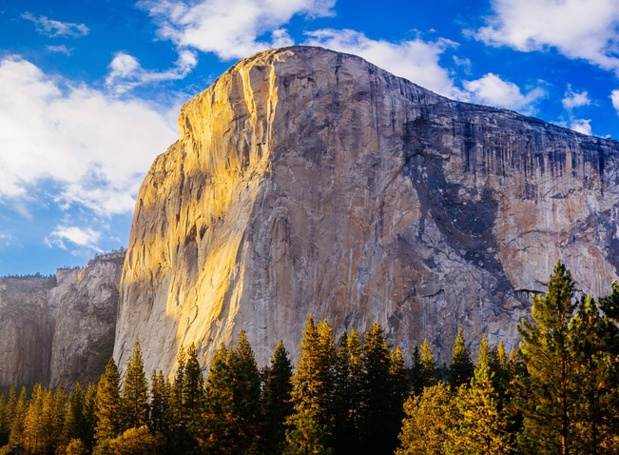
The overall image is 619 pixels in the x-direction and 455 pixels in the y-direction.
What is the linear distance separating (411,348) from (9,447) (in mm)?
37111

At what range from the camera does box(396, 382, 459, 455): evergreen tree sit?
3606 cm

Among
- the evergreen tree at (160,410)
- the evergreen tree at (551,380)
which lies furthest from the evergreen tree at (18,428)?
the evergreen tree at (551,380)

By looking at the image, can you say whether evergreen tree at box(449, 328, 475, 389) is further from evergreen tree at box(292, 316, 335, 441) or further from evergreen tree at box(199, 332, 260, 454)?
evergreen tree at box(199, 332, 260, 454)

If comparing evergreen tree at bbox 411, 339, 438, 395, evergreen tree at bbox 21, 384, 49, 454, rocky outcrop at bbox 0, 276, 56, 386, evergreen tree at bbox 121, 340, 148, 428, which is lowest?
evergreen tree at bbox 21, 384, 49, 454

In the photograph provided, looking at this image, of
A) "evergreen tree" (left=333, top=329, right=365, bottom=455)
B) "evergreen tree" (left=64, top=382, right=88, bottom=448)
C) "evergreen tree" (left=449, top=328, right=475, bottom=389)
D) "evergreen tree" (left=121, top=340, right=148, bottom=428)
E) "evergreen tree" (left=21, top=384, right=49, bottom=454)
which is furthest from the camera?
"evergreen tree" (left=21, top=384, right=49, bottom=454)

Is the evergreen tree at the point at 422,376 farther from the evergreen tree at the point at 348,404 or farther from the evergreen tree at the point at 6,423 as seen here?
the evergreen tree at the point at 6,423

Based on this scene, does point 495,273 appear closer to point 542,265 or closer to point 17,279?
point 542,265

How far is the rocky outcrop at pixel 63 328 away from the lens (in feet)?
368

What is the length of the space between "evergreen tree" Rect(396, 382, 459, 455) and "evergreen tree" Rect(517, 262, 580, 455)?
6.51 m

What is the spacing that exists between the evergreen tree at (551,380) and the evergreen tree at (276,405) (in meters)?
13.5

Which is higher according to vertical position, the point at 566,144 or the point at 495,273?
the point at 566,144

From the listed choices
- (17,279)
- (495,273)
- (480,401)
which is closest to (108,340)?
(17,279)

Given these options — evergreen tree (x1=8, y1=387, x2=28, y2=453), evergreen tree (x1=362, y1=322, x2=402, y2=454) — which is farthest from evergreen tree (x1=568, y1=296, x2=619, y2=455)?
evergreen tree (x1=8, y1=387, x2=28, y2=453)

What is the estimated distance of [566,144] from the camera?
298 ft
